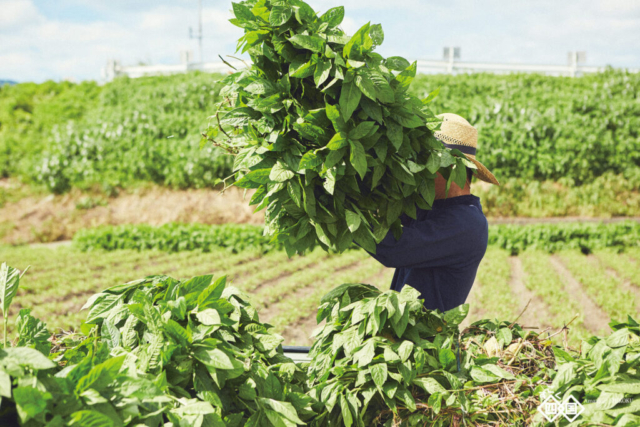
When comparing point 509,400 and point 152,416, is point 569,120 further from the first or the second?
point 152,416

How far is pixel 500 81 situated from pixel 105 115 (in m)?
11.2

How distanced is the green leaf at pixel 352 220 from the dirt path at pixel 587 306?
14.5ft

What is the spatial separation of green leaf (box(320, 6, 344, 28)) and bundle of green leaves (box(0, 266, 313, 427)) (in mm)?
902

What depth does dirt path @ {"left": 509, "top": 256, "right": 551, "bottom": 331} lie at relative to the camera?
5.23 m

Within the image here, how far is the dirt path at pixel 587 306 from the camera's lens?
5.14 meters

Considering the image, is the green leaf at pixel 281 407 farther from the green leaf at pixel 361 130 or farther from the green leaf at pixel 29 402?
the green leaf at pixel 361 130

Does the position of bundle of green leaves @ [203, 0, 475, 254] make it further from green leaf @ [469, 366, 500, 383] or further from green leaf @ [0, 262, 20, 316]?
green leaf @ [0, 262, 20, 316]

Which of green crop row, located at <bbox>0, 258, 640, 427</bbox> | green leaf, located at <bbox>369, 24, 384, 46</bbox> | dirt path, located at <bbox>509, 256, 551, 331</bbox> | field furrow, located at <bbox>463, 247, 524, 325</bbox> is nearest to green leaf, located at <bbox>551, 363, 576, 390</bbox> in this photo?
green crop row, located at <bbox>0, 258, 640, 427</bbox>

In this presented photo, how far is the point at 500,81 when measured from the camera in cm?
1302

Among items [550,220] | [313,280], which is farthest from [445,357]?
[550,220]

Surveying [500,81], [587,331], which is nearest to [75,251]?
[587,331]

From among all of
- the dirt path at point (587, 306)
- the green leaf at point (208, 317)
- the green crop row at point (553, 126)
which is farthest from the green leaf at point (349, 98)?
the green crop row at point (553, 126)

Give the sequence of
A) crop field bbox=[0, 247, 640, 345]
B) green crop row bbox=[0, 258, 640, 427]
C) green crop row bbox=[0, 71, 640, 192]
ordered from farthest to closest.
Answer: green crop row bbox=[0, 71, 640, 192] < crop field bbox=[0, 247, 640, 345] < green crop row bbox=[0, 258, 640, 427]

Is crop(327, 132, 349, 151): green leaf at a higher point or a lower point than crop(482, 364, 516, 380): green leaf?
higher
